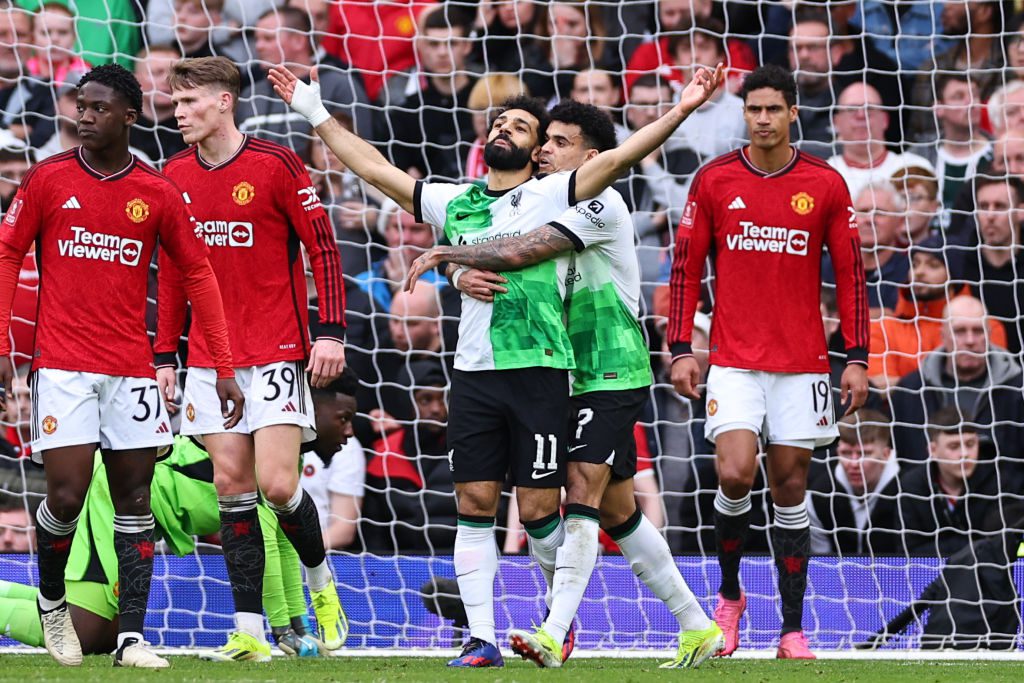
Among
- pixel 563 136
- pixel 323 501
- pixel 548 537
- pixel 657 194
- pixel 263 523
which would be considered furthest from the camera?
pixel 657 194

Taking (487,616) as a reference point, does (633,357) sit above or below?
above

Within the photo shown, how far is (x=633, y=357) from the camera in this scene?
589cm

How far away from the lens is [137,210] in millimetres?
5547

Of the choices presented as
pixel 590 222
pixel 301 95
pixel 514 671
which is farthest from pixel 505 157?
pixel 514 671

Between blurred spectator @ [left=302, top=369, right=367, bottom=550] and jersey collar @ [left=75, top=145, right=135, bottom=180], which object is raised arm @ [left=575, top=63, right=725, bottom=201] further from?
blurred spectator @ [left=302, top=369, right=367, bottom=550]

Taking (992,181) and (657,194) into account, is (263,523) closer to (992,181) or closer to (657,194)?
(657,194)

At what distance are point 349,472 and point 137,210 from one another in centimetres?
333

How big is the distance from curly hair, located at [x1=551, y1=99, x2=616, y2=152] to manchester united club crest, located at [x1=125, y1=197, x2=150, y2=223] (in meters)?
1.62

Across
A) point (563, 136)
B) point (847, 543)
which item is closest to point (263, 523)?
point (563, 136)

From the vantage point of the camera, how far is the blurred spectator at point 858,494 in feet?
27.7

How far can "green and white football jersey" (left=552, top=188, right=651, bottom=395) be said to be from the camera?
584 cm

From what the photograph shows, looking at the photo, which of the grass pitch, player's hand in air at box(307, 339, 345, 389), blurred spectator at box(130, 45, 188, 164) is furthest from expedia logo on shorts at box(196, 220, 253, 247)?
blurred spectator at box(130, 45, 188, 164)

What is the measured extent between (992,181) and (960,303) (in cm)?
79

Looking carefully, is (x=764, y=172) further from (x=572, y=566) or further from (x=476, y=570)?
→ (x=476, y=570)
